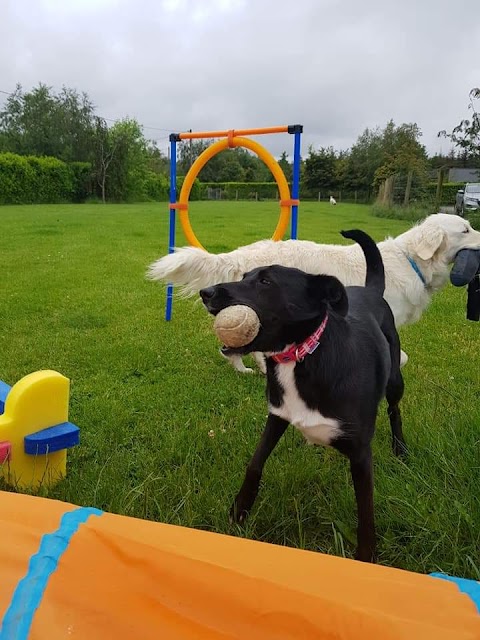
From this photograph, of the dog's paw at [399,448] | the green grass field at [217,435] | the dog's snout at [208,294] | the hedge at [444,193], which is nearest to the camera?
the dog's snout at [208,294]

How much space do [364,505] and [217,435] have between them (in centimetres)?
124

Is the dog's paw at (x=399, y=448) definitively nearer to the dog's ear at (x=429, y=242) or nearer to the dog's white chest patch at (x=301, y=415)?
the dog's white chest patch at (x=301, y=415)

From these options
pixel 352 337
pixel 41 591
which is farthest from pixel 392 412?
pixel 41 591

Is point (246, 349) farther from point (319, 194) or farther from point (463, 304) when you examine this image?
point (319, 194)

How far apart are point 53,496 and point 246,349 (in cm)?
130

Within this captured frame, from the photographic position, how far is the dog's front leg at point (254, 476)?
229 centimetres

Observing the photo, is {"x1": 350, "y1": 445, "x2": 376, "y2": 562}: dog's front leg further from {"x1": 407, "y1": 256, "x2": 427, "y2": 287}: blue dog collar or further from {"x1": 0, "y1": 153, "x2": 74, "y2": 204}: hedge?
{"x1": 0, "y1": 153, "x2": 74, "y2": 204}: hedge

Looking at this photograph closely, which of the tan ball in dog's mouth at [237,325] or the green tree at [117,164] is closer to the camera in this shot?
the tan ball in dog's mouth at [237,325]

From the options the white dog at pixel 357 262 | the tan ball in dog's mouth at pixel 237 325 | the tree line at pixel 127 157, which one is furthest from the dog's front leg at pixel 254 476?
the tree line at pixel 127 157

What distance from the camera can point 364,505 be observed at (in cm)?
207

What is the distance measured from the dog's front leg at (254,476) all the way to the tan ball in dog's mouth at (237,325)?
0.56 meters

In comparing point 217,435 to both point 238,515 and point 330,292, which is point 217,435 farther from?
point 330,292

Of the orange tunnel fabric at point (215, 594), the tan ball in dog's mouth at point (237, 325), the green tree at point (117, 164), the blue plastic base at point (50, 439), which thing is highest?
the green tree at point (117, 164)

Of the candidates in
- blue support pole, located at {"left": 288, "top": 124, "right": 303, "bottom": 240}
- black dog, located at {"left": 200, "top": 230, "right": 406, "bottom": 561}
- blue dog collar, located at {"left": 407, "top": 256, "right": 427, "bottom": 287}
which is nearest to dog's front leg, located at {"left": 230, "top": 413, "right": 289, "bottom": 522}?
black dog, located at {"left": 200, "top": 230, "right": 406, "bottom": 561}
